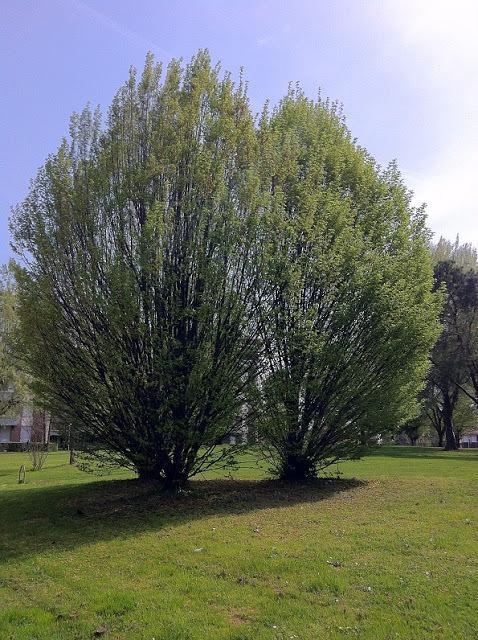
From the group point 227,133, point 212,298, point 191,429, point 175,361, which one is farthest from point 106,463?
point 227,133

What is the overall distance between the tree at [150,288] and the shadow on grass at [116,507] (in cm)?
103

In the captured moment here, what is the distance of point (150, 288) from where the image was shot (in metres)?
11.7

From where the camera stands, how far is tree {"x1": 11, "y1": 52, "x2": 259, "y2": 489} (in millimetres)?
11492

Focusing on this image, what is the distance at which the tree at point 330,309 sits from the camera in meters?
12.7

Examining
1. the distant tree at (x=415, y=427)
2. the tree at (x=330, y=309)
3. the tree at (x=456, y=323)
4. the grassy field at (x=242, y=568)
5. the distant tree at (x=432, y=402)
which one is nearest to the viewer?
the grassy field at (x=242, y=568)

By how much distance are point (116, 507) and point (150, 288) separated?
4.66 m

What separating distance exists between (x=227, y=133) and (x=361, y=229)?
424 cm

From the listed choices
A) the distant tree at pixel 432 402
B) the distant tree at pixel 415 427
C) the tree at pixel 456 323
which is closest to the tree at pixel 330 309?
the distant tree at pixel 432 402

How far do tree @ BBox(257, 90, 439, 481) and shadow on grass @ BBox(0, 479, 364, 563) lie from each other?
4.36ft

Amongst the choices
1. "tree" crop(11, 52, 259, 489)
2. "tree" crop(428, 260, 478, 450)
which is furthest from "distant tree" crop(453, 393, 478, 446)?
"tree" crop(11, 52, 259, 489)

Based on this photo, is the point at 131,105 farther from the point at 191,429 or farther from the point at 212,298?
the point at 191,429

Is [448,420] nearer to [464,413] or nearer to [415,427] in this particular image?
[415,427]

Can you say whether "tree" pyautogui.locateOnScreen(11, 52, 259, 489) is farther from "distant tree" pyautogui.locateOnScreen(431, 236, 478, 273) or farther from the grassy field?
Result: "distant tree" pyautogui.locateOnScreen(431, 236, 478, 273)

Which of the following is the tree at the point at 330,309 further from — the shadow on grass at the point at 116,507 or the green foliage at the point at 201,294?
the shadow on grass at the point at 116,507
